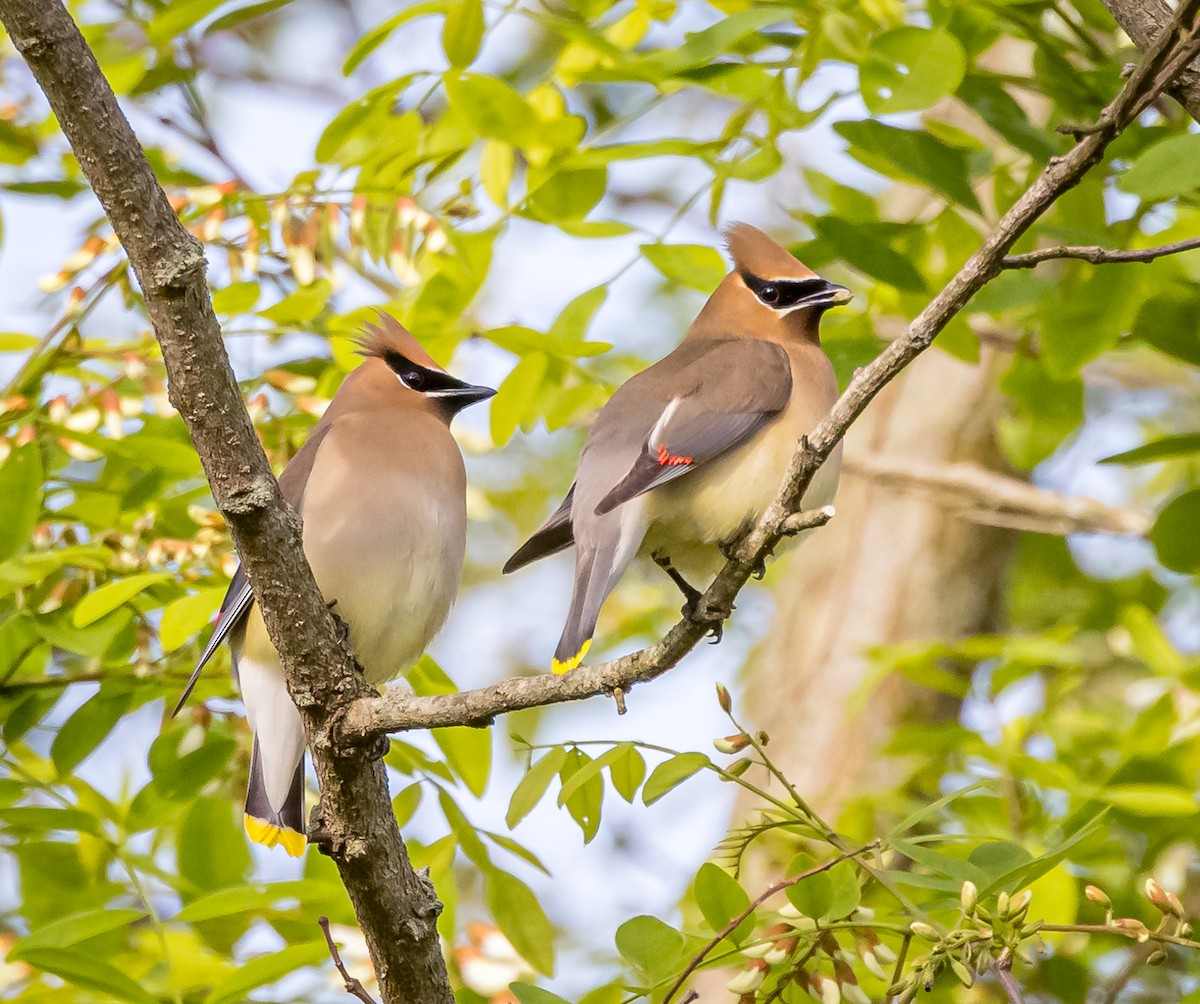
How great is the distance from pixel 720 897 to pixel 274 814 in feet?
3.60

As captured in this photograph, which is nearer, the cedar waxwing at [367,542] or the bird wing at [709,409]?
the bird wing at [709,409]

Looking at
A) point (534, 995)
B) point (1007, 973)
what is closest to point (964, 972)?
point (1007, 973)

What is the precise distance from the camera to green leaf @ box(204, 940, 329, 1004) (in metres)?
2.72

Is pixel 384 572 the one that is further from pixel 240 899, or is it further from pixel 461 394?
pixel 240 899

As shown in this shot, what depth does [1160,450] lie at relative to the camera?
3.57 meters

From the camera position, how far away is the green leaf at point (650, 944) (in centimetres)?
254

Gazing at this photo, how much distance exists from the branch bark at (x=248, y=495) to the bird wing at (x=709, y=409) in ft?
2.02

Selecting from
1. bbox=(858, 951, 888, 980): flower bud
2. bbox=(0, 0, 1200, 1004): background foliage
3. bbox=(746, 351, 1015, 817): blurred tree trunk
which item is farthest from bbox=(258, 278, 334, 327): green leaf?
bbox=(746, 351, 1015, 817): blurred tree trunk

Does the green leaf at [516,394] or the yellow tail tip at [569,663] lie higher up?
the green leaf at [516,394]

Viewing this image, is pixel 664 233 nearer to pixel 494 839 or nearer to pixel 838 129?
pixel 838 129

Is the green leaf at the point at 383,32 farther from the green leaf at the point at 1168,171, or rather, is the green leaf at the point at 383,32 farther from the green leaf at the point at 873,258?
the green leaf at the point at 1168,171

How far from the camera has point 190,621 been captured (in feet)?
10.1

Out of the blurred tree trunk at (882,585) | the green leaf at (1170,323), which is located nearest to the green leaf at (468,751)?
the green leaf at (1170,323)

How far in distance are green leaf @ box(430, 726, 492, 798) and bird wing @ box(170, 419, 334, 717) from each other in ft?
1.53
